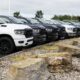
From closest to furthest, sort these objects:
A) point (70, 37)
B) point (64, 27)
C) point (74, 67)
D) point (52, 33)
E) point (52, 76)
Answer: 1. point (52, 76)
2. point (74, 67)
3. point (52, 33)
4. point (64, 27)
5. point (70, 37)

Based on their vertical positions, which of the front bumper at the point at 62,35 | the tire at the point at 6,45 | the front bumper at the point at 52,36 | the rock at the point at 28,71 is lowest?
the front bumper at the point at 62,35

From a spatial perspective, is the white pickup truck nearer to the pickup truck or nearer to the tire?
the tire

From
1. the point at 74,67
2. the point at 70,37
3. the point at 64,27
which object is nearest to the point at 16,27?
the point at 74,67

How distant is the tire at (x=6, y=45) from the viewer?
12655mm

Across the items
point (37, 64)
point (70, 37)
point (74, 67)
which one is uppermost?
point (37, 64)

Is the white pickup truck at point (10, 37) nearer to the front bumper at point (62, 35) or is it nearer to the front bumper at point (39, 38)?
the front bumper at point (39, 38)

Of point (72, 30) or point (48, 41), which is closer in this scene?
point (48, 41)

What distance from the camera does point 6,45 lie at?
12.7 metres

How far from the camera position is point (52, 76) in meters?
8.13

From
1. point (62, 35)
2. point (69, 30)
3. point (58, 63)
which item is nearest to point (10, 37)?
point (58, 63)

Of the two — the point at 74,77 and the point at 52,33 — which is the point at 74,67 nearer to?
the point at 74,77

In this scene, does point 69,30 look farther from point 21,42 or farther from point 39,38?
point 21,42

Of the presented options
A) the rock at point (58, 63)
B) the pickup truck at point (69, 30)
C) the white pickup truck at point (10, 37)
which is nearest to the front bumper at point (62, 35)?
the pickup truck at point (69, 30)

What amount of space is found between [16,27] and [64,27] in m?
8.96
